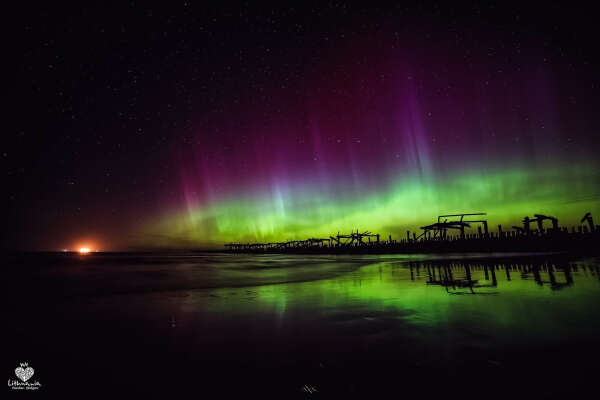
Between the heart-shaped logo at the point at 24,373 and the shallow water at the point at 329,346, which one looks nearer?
the shallow water at the point at 329,346

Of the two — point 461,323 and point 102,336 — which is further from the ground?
point 102,336

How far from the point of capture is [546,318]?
5.34m

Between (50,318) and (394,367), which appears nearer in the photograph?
(394,367)

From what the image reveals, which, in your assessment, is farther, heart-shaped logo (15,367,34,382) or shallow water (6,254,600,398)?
heart-shaped logo (15,367,34,382)

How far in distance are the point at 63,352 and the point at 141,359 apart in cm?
165

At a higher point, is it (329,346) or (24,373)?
(24,373)

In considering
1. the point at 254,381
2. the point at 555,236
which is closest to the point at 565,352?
the point at 254,381

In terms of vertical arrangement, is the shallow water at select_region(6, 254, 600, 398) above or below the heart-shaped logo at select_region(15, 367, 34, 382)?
below

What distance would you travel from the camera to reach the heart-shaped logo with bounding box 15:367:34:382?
3744mm

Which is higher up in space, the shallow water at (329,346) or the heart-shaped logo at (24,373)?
the heart-shaped logo at (24,373)

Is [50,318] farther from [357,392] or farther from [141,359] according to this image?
[357,392]

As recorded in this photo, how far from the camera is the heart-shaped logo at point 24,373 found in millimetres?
3744

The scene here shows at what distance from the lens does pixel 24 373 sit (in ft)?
12.5

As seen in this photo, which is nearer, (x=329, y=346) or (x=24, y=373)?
(x=24, y=373)
